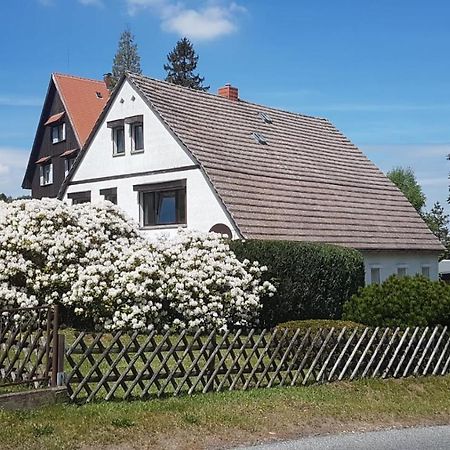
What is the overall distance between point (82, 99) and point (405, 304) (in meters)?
42.7

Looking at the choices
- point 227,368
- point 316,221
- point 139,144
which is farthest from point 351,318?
point 139,144

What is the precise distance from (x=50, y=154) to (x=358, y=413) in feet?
152

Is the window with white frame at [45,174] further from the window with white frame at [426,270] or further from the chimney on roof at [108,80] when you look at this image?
the window with white frame at [426,270]

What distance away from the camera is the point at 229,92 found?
3381cm

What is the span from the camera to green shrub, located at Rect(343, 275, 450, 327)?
14.6m

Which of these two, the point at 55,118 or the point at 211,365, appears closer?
the point at 211,365

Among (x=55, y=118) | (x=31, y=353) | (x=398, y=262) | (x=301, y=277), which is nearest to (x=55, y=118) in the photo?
(x=55, y=118)

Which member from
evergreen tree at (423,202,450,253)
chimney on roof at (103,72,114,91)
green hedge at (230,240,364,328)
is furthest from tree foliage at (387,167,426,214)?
green hedge at (230,240,364,328)

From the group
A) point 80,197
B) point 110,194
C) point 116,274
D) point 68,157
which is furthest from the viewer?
point 68,157

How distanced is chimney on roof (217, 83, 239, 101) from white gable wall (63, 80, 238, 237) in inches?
262

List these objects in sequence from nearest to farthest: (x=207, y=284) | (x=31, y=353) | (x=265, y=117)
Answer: (x=31, y=353) → (x=207, y=284) → (x=265, y=117)

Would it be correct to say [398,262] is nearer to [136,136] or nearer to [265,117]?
[265,117]

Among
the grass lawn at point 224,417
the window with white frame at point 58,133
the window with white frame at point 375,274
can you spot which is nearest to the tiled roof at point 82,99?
the window with white frame at point 58,133

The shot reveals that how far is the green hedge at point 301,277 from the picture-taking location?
19062mm
